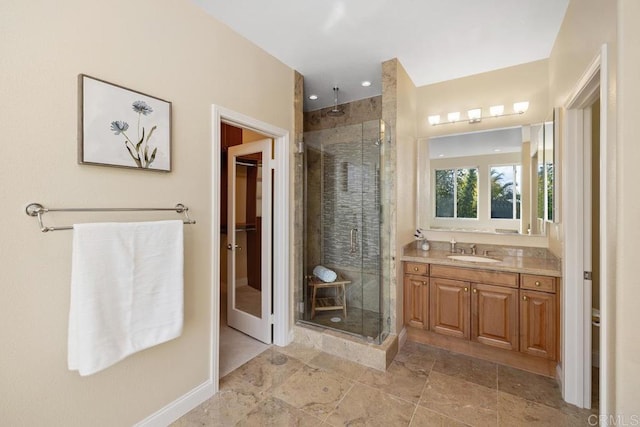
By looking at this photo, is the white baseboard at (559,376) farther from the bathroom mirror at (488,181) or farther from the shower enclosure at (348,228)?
the shower enclosure at (348,228)

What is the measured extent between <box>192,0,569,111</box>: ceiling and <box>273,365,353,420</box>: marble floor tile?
2.82m

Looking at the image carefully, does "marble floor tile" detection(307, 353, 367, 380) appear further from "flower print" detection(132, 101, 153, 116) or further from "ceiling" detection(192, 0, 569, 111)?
"ceiling" detection(192, 0, 569, 111)

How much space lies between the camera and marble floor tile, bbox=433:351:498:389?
2283mm

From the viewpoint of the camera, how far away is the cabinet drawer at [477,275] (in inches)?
94.7

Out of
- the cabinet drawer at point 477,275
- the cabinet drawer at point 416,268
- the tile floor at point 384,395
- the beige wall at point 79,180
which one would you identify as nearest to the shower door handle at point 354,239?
the cabinet drawer at point 416,268

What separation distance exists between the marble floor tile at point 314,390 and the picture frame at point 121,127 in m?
1.82

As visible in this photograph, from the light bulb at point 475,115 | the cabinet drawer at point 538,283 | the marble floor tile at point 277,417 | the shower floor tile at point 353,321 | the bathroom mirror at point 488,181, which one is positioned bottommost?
the marble floor tile at point 277,417

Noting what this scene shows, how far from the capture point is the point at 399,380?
2.27 m

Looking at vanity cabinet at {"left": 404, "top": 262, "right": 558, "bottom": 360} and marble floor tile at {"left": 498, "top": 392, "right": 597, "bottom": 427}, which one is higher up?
vanity cabinet at {"left": 404, "top": 262, "right": 558, "bottom": 360}

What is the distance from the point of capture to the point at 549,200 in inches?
93.0

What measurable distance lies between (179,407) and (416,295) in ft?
7.19

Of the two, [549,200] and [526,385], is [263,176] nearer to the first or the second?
[549,200]

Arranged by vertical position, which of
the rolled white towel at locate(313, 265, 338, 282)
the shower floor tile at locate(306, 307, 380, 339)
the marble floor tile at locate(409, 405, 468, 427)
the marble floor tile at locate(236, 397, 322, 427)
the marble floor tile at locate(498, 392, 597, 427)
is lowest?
the marble floor tile at locate(236, 397, 322, 427)

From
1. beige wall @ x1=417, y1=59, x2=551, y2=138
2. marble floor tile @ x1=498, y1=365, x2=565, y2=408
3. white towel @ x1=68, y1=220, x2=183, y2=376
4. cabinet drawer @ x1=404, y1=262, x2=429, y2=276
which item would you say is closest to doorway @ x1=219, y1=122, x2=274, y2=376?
white towel @ x1=68, y1=220, x2=183, y2=376
